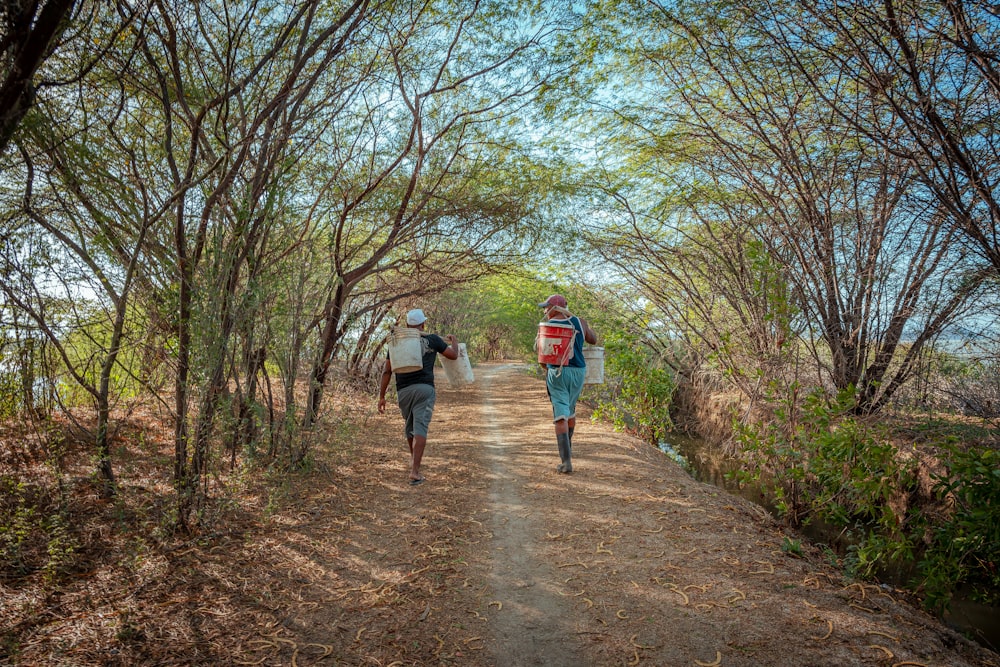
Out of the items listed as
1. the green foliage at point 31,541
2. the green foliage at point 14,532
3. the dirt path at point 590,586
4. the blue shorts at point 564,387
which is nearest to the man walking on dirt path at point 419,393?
the dirt path at point 590,586

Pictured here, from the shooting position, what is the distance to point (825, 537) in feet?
18.4

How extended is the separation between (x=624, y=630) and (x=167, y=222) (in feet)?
13.7

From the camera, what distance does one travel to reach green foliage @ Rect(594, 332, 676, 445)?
27.7ft

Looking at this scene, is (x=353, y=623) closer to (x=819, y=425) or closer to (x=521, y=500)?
(x=521, y=500)

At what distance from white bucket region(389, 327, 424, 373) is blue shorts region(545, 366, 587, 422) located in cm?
144

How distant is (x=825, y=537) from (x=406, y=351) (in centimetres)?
486

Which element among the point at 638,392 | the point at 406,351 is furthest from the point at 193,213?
the point at 638,392

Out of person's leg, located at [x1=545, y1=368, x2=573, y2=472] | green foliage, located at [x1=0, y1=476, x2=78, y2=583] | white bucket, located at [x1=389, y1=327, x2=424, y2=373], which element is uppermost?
white bucket, located at [x1=389, y1=327, x2=424, y2=373]

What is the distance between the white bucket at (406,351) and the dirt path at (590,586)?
4.09 feet

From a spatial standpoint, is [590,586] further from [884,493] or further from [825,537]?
[825,537]

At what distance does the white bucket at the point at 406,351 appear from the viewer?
5.20 meters

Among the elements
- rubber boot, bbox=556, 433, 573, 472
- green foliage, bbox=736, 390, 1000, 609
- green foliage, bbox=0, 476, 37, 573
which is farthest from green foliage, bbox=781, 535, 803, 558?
green foliage, bbox=0, 476, 37, 573

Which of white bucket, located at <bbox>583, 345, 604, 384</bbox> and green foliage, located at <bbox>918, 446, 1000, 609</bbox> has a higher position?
white bucket, located at <bbox>583, 345, 604, 384</bbox>

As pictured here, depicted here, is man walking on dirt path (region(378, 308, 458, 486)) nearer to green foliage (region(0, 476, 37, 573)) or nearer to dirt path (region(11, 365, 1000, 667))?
dirt path (region(11, 365, 1000, 667))
